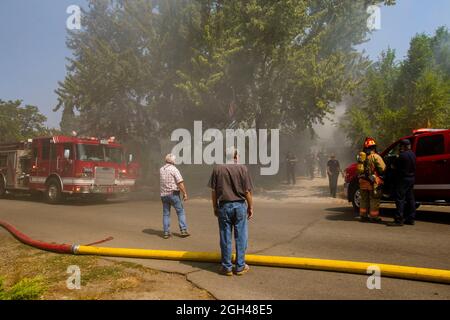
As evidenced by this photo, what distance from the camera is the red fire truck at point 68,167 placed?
13.7m

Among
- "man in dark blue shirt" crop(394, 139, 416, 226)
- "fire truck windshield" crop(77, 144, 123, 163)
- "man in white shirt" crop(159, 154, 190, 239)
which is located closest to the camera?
"man in white shirt" crop(159, 154, 190, 239)

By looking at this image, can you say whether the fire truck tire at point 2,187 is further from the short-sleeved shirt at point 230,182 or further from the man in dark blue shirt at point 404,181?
the man in dark blue shirt at point 404,181

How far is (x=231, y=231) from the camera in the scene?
5.12 metres

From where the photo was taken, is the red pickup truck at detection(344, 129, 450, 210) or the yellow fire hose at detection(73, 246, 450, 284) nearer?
the yellow fire hose at detection(73, 246, 450, 284)

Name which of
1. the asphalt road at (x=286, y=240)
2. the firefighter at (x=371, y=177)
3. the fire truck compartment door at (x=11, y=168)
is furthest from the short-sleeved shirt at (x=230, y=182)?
the fire truck compartment door at (x=11, y=168)

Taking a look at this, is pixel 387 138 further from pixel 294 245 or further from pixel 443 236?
pixel 294 245

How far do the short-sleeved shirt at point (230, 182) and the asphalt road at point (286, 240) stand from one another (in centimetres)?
105

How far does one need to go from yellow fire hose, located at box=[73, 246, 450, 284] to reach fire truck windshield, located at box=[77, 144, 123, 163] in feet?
26.8

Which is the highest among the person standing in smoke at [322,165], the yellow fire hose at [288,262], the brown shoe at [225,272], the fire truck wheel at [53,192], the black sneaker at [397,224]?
the person standing in smoke at [322,165]

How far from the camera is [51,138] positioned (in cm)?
1448

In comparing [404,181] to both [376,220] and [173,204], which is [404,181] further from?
[173,204]

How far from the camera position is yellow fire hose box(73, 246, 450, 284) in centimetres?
462

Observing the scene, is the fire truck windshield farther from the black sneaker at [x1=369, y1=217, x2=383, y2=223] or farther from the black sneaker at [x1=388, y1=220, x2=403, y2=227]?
the black sneaker at [x1=388, y1=220, x2=403, y2=227]

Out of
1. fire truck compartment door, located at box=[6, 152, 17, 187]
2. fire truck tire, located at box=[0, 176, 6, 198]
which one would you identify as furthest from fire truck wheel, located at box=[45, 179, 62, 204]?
fire truck tire, located at box=[0, 176, 6, 198]
